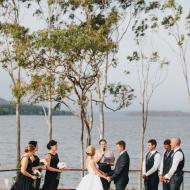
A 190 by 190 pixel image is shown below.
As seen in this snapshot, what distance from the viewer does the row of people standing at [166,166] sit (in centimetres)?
1363

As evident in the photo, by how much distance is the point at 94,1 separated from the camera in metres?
29.8

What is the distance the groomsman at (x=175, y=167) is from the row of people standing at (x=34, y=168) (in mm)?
2523

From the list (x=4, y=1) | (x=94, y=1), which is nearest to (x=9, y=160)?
(x=4, y=1)

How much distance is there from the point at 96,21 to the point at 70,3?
1.55 m

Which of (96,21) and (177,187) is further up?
(96,21)

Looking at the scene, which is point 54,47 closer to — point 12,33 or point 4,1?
point 12,33

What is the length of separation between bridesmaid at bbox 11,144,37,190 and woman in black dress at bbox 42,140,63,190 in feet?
1.92

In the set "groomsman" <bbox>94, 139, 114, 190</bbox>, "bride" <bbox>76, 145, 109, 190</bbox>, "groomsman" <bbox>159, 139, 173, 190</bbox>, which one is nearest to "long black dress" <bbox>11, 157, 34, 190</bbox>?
"bride" <bbox>76, 145, 109, 190</bbox>

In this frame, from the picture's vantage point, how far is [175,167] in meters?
13.7

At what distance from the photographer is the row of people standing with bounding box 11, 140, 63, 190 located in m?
12.9

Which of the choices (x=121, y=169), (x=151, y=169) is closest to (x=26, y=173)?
(x=121, y=169)

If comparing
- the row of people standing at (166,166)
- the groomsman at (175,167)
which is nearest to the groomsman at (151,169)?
the row of people standing at (166,166)

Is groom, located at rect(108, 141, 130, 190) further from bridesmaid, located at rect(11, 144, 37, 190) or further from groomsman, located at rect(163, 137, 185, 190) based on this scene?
bridesmaid, located at rect(11, 144, 37, 190)

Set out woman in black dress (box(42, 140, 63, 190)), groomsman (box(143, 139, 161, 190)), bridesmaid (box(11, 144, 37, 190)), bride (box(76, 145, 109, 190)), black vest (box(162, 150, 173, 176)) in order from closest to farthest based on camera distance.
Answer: bridesmaid (box(11, 144, 37, 190)) < bride (box(76, 145, 109, 190)) < woman in black dress (box(42, 140, 63, 190)) < black vest (box(162, 150, 173, 176)) < groomsman (box(143, 139, 161, 190))
